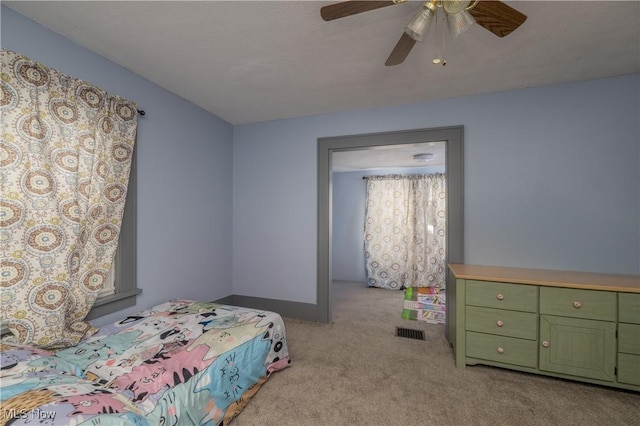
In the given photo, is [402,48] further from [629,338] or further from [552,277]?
[629,338]

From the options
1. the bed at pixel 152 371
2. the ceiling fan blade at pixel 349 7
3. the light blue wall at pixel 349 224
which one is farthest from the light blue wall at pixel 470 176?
the light blue wall at pixel 349 224

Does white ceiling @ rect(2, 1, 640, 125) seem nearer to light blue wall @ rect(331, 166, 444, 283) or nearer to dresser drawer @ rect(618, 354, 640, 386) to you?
dresser drawer @ rect(618, 354, 640, 386)

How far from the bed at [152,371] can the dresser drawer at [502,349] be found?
1.50 metres

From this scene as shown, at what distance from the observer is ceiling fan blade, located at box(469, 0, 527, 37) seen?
122 cm

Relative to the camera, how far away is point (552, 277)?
2.12m

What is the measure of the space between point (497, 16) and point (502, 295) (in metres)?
1.85

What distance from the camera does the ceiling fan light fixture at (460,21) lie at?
1299 millimetres

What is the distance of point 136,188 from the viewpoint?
2.29 metres

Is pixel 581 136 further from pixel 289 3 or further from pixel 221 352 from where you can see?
pixel 221 352

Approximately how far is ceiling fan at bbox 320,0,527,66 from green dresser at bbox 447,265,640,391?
1697 millimetres

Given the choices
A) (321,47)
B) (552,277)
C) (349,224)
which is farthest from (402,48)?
(349,224)

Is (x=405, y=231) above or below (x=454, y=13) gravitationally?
below

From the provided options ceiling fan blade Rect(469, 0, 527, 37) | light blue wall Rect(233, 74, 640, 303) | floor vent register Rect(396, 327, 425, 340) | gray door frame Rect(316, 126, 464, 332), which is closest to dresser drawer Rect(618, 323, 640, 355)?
light blue wall Rect(233, 74, 640, 303)

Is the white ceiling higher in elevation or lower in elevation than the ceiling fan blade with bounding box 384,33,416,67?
higher
